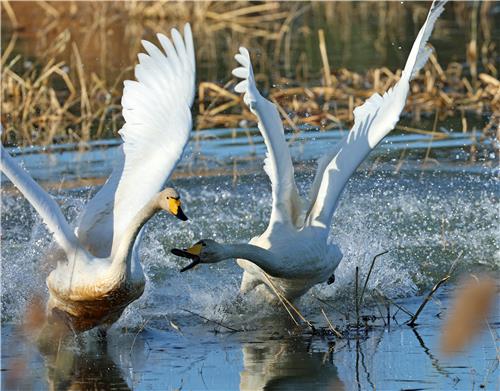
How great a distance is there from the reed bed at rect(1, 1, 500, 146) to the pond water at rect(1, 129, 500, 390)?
71cm

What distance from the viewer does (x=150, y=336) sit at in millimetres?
6680

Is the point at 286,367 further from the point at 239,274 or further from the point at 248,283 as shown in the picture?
the point at 239,274

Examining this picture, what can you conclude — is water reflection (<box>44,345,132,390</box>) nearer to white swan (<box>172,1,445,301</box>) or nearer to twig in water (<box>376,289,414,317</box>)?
white swan (<box>172,1,445,301</box>)

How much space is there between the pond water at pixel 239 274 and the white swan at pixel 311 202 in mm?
237

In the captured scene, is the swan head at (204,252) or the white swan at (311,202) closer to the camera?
the swan head at (204,252)

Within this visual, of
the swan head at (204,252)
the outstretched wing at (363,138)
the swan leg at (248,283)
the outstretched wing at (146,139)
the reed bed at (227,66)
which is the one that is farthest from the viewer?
the reed bed at (227,66)

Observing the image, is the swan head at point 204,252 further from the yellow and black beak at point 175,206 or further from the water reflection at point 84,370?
the water reflection at point 84,370

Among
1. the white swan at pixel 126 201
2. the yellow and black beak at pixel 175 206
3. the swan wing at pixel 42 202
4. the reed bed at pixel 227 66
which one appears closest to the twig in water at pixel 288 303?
the white swan at pixel 126 201

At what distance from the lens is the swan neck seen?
6.60 m

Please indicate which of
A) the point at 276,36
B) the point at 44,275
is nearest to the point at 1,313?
the point at 44,275

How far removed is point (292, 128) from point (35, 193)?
211 inches

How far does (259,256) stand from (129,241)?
0.83m

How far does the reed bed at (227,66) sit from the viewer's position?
12094 millimetres

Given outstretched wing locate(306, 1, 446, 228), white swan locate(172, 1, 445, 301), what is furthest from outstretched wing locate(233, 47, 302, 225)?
outstretched wing locate(306, 1, 446, 228)
